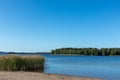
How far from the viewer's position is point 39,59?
33.2m

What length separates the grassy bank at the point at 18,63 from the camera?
25.7m

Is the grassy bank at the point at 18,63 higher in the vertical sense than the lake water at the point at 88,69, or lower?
higher

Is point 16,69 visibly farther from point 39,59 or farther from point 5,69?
point 39,59

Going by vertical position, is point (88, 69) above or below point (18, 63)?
below

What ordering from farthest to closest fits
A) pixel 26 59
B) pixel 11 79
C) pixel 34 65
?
pixel 34 65
pixel 26 59
pixel 11 79

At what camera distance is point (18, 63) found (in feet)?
89.2

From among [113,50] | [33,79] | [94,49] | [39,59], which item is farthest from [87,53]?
[33,79]

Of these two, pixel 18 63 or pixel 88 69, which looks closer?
pixel 18 63

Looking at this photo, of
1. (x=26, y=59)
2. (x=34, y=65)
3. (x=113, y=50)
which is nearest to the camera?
(x=26, y=59)

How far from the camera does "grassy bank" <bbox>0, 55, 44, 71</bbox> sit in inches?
1014

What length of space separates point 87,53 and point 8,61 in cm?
12379

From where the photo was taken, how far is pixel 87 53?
148m

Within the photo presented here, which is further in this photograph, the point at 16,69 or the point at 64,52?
the point at 64,52

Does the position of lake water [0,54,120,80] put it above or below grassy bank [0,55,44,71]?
→ below
